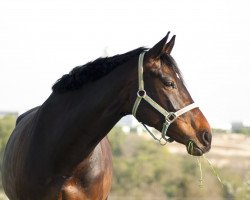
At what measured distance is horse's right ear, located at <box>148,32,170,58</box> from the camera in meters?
5.67

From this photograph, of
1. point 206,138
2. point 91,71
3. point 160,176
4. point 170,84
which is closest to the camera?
point 206,138

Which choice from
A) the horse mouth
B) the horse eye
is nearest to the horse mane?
the horse eye

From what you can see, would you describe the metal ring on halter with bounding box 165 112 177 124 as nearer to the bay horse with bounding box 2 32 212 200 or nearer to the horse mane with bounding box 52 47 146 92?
the bay horse with bounding box 2 32 212 200

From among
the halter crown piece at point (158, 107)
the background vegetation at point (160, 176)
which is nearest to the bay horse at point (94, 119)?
the halter crown piece at point (158, 107)

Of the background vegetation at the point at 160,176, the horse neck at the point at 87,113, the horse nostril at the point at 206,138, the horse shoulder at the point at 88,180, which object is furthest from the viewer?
the background vegetation at the point at 160,176

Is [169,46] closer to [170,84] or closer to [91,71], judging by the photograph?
[170,84]

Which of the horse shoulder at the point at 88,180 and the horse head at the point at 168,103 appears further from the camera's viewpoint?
the horse shoulder at the point at 88,180

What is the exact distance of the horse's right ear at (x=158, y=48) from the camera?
5672 millimetres

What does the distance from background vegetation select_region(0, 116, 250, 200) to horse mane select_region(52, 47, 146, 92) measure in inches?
851

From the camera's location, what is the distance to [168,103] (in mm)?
5594

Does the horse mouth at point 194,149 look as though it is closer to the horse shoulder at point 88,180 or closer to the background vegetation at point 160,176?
the horse shoulder at point 88,180

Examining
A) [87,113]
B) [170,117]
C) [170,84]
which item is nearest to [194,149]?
[170,117]

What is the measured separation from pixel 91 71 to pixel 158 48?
78 cm

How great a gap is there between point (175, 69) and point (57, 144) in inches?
53.2
